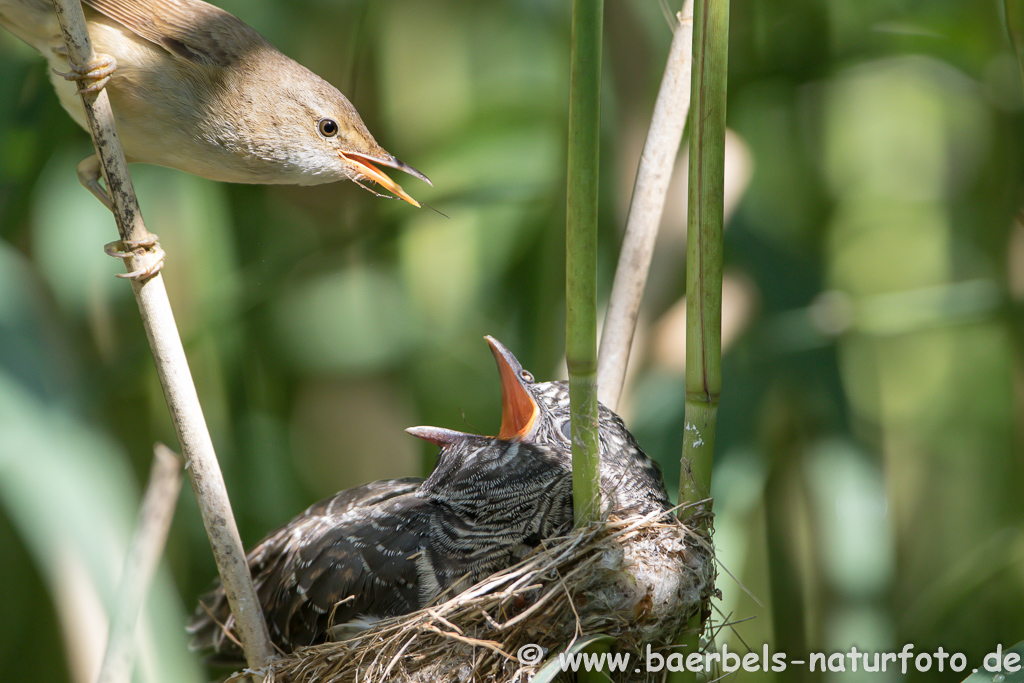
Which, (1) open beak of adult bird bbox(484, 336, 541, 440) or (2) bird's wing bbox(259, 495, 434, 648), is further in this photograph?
(1) open beak of adult bird bbox(484, 336, 541, 440)

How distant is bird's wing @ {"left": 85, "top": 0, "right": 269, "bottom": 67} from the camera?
88cm

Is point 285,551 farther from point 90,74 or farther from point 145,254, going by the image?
point 90,74

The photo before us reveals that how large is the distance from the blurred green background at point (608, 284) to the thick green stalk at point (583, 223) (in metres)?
1.06

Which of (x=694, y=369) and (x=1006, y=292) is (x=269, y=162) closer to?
(x=694, y=369)

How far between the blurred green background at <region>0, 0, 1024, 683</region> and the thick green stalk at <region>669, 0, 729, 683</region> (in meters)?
0.98

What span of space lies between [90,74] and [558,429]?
886 millimetres

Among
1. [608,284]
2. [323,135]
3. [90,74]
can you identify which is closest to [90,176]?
[90,74]

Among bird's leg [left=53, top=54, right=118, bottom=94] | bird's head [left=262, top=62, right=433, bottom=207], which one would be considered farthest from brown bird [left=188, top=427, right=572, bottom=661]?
bird's leg [left=53, top=54, right=118, bottom=94]

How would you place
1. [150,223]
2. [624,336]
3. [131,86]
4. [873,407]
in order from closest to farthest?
1. [131,86]
2. [624,336]
3. [150,223]
4. [873,407]

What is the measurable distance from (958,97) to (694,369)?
5.51 feet

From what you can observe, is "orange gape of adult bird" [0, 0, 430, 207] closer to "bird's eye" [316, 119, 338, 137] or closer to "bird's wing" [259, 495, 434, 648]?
"bird's eye" [316, 119, 338, 137]

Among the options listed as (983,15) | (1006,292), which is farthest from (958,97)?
(1006,292)

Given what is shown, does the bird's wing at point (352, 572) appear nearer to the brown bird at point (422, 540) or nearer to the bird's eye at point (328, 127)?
the brown bird at point (422, 540)

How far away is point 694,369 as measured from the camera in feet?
2.56
